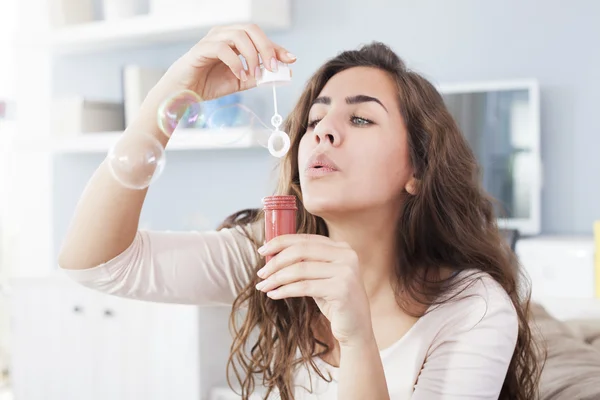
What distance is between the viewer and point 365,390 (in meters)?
1.13

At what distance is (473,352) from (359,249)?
0.92ft

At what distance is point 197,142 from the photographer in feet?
11.1

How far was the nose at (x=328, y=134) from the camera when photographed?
4.18ft

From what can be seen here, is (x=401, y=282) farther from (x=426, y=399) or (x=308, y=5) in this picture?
(x=308, y=5)

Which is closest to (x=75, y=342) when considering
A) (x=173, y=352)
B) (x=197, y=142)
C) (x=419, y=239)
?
(x=173, y=352)

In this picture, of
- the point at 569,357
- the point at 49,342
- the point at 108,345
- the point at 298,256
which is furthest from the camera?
Result: the point at 49,342

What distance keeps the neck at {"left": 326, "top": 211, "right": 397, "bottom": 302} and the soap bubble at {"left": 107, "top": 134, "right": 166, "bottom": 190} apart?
1.13ft

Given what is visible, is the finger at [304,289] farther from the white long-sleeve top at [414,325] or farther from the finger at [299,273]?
the white long-sleeve top at [414,325]

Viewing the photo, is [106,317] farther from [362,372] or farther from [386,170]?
Result: [362,372]

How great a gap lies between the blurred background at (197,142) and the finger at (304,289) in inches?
41.8

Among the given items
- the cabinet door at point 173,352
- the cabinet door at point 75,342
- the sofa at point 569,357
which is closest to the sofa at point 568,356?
the sofa at point 569,357

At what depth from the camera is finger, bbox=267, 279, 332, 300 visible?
104cm

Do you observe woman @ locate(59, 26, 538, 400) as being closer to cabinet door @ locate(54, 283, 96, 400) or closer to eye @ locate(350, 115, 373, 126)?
eye @ locate(350, 115, 373, 126)

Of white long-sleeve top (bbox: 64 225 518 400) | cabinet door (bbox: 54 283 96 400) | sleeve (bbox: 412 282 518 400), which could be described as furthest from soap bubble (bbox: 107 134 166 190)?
cabinet door (bbox: 54 283 96 400)
